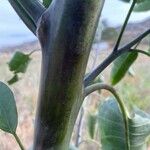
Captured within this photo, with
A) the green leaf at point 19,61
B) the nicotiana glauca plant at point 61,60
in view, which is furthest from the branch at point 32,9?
the green leaf at point 19,61

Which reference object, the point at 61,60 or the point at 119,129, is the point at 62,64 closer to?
the point at 61,60

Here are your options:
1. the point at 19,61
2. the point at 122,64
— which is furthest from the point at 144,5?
the point at 19,61

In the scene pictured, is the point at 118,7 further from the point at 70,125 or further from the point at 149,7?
the point at 70,125

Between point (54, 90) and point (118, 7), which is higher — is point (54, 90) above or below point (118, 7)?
above

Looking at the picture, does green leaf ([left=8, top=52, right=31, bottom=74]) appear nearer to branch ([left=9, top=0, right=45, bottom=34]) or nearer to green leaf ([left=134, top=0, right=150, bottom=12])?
green leaf ([left=134, top=0, right=150, bottom=12])

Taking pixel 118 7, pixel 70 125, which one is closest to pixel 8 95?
pixel 70 125

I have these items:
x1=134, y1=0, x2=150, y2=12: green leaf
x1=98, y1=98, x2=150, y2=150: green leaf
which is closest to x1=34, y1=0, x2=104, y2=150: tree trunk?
x1=98, y1=98, x2=150, y2=150: green leaf
